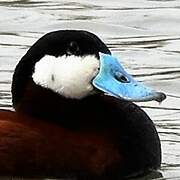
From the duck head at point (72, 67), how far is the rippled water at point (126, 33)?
0.69 meters

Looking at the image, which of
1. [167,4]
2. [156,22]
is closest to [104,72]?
[156,22]

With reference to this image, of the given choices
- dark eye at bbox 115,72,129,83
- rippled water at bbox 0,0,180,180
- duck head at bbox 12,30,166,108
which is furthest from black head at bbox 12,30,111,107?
rippled water at bbox 0,0,180,180

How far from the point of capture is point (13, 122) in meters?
5.52

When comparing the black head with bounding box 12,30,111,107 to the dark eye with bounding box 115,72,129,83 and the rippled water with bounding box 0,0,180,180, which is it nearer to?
the dark eye with bounding box 115,72,129,83

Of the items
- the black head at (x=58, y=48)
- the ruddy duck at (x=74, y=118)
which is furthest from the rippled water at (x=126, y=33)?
the black head at (x=58, y=48)

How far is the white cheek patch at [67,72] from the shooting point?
5605 millimetres

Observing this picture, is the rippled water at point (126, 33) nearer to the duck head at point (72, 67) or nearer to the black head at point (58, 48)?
the duck head at point (72, 67)

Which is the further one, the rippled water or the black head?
the rippled water

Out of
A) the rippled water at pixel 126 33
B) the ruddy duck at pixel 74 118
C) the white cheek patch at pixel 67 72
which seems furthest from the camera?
the rippled water at pixel 126 33

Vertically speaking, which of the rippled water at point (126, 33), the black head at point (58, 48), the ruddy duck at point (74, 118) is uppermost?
the rippled water at point (126, 33)

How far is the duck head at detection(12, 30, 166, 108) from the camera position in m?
5.61

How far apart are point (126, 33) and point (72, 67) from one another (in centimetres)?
334

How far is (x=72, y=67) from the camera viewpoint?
5609 millimetres

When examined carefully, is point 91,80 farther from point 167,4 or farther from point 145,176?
point 167,4
